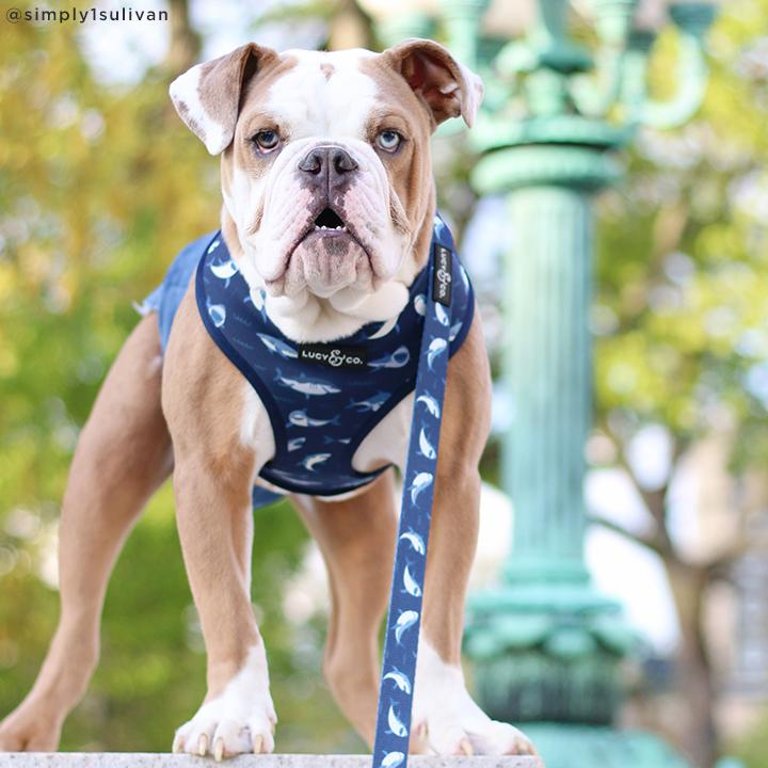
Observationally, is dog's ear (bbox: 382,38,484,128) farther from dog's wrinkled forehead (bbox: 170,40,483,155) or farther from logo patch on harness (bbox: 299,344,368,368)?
logo patch on harness (bbox: 299,344,368,368)

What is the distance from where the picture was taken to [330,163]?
3186 millimetres

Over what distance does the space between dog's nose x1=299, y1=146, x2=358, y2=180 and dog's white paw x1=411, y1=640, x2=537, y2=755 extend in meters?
0.99

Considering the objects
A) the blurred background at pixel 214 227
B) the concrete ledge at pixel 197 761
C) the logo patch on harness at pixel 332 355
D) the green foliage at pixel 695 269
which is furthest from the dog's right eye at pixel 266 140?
the green foliage at pixel 695 269

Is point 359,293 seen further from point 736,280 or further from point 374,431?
point 736,280

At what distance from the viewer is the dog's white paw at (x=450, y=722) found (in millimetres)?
3408

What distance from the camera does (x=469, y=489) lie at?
11.9ft

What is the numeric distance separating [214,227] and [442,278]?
7807mm

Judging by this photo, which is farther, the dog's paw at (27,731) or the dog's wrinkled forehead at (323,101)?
the dog's paw at (27,731)

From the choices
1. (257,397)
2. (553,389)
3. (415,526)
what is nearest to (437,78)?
(257,397)

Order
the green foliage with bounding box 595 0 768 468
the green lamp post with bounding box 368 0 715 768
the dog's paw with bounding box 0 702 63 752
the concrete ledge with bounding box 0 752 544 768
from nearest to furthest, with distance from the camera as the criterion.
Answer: the concrete ledge with bounding box 0 752 544 768 < the dog's paw with bounding box 0 702 63 752 < the green lamp post with bounding box 368 0 715 768 < the green foliage with bounding box 595 0 768 468

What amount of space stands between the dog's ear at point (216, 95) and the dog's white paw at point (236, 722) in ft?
3.35

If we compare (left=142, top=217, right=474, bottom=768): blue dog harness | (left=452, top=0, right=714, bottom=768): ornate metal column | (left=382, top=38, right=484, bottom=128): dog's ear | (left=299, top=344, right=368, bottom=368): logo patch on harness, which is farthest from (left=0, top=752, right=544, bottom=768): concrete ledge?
(left=452, top=0, right=714, bottom=768): ornate metal column

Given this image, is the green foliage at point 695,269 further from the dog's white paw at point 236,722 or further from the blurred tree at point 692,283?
the dog's white paw at point 236,722

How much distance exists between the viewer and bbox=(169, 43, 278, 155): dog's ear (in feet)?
11.2
